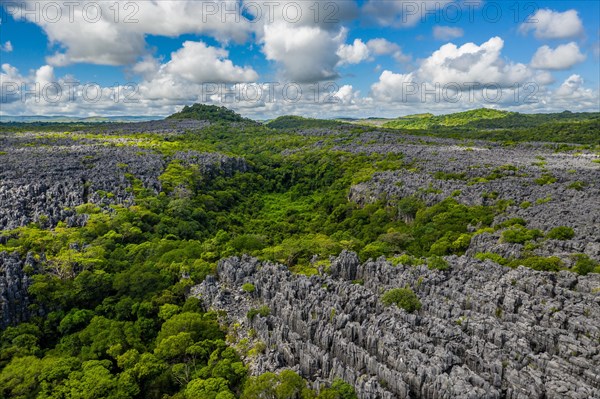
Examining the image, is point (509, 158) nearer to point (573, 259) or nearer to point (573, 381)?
point (573, 259)

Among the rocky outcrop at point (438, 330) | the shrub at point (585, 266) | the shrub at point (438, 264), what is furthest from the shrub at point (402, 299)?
the shrub at point (585, 266)

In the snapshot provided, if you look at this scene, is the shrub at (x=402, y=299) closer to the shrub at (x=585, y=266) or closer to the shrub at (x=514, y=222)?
the shrub at (x=585, y=266)

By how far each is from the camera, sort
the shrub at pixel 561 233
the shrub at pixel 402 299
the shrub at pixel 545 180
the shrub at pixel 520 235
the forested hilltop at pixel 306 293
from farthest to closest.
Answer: the shrub at pixel 545 180 < the shrub at pixel 520 235 < the shrub at pixel 561 233 < the shrub at pixel 402 299 < the forested hilltop at pixel 306 293

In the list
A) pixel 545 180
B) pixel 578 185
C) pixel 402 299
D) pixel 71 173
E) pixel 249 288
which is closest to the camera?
pixel 402 299

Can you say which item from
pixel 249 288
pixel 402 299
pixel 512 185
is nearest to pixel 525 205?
pixel 512 185

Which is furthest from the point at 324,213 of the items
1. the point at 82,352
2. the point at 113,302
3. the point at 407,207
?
the point at 82,352

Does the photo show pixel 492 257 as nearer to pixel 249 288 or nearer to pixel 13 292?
pixel 249 288

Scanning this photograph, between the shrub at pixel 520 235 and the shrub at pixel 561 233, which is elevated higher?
the shrub at pixel 561 233
